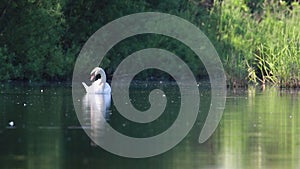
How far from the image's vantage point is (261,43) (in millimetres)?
32062

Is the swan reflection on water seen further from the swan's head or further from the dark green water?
the swan's head

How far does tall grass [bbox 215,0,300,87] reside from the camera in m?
28.8

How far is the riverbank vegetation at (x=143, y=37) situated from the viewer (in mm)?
29688

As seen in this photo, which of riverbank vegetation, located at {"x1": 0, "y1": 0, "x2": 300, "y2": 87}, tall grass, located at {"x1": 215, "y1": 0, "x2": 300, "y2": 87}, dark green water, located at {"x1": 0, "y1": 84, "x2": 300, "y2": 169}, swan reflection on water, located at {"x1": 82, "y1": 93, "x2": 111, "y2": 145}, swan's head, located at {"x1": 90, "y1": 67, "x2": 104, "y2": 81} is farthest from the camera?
riverbank vegetation, located at {"x1": 0, "y1": 0, "x2": 300, "y2": 87}

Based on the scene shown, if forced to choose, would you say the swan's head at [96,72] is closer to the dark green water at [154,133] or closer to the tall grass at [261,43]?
the dark green water at [154,133]

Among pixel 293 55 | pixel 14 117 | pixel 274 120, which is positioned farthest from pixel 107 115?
pixel 293 55

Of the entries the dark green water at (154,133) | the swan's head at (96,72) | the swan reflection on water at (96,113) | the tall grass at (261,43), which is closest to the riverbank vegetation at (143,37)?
the tall grass at (261,43)

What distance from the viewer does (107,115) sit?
18.8 metres

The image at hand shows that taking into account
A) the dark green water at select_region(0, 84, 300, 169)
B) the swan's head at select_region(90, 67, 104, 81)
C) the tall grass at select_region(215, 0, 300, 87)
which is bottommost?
the dark green water at select_region(0, 84, 300, 169)

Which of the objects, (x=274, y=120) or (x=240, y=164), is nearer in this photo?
(x=240, y=164)

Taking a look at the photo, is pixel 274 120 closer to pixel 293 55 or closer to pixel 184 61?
pixel 293 55

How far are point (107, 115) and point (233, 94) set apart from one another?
25.8 ft

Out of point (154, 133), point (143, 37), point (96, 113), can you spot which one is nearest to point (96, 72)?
point (143, 37)

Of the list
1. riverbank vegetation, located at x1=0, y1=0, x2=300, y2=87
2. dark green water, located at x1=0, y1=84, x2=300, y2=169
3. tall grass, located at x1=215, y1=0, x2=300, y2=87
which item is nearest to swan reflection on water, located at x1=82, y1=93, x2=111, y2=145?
dark green water, located at x1=0, y1=84, x2=300, y2=169
